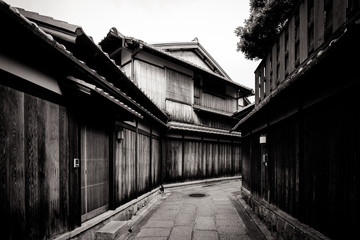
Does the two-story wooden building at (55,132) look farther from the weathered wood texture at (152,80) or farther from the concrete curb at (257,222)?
the weathered wood texture at (152,80)

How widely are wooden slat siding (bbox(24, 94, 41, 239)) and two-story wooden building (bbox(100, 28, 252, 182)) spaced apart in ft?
28.1

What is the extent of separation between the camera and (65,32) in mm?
4484

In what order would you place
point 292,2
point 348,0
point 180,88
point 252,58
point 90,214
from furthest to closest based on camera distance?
point 180,88 < point 252,58 < point 292,2 < point 90,214 < point 348,0

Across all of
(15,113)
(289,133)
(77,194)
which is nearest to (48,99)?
(15,113)

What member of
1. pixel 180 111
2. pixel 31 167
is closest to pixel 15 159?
pixel 31 167

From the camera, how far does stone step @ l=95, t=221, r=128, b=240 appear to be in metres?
5.58

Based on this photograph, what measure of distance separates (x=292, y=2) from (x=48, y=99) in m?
11.9

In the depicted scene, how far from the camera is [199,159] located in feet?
54.8

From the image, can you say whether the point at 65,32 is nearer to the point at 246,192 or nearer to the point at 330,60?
the point at 330,60

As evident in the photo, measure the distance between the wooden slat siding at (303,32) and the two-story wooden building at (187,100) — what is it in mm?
8615

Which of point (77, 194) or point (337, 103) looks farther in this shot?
point (77, 194)

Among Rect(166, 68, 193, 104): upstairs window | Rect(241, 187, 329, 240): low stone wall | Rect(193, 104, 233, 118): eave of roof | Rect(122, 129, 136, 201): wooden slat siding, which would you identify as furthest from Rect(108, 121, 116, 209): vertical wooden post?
Rect(193, 104, 233, 118): eave of roof

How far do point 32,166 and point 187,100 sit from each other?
13370mm

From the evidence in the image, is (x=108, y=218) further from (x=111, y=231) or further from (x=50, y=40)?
(x=50, y=40)
